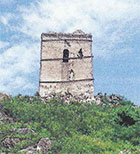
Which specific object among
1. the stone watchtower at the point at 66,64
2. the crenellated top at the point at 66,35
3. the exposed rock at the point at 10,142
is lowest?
the exposed rock at the point at 10,142

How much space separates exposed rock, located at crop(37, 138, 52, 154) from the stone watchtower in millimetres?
16845

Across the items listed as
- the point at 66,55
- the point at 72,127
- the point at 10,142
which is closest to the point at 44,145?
the point at 10,142

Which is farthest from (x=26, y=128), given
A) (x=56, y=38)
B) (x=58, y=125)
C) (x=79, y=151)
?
(x=56, y=38)

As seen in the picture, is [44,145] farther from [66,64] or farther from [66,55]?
[66,55]

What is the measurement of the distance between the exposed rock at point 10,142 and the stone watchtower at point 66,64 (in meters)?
16.7

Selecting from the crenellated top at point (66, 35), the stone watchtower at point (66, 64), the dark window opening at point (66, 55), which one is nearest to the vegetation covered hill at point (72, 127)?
the stone watchtower at point (66, 64)

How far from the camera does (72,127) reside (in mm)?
11836

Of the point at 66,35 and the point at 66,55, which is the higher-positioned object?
the point at 66,35

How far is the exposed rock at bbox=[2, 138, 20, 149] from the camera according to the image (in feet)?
31.4

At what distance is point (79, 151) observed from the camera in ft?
31.0

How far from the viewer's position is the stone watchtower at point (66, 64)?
27.0 meters

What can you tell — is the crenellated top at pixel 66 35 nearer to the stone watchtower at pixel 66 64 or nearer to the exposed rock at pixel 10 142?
the stone watchtower at pixel 66 64

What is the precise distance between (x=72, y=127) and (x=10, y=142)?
2863mm

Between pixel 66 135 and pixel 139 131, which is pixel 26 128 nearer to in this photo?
pixel 66 135
